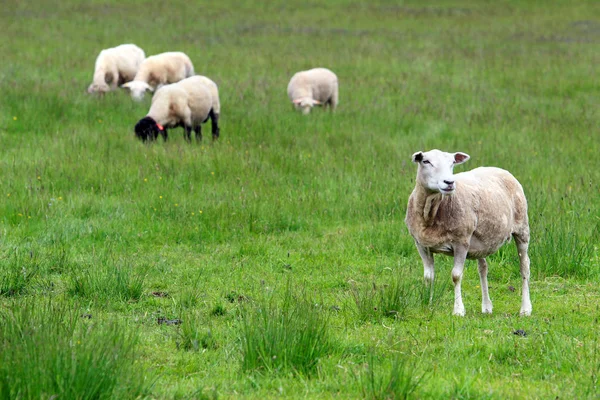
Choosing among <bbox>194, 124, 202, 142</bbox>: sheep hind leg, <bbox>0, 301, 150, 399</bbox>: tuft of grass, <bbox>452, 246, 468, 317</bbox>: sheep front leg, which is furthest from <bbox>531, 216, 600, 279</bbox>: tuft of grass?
<bbox>194, 124, 202, 142</bbox>: sheep hind leg

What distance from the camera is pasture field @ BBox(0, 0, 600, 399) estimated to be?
4914 millimetres

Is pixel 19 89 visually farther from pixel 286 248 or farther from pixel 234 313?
pixel 234 313

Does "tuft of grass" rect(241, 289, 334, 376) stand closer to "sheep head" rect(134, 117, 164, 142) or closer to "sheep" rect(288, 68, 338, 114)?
"sheep head" rect(134, 117, 164, 142)

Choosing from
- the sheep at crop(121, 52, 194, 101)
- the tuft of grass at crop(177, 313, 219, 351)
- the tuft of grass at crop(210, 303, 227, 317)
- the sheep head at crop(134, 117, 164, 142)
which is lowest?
the tuft of grass at crop(210, 303, 227, 317)

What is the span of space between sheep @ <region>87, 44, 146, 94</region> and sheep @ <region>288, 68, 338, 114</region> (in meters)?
4.03

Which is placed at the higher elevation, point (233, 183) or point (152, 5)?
point (152, 5)

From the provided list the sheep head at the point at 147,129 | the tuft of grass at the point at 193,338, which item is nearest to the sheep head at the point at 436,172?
the tuft of grass at the point at 193,338

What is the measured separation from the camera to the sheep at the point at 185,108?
14055mm

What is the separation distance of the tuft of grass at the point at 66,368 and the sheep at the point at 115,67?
44.4ft

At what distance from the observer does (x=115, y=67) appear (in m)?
18.9

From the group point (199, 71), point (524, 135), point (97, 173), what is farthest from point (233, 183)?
point (199, 71)

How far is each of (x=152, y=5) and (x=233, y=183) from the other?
1133 inches

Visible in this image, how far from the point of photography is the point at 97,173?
10.9 meters

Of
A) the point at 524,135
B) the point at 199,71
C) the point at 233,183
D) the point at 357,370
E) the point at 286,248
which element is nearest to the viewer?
the point at 357,370
